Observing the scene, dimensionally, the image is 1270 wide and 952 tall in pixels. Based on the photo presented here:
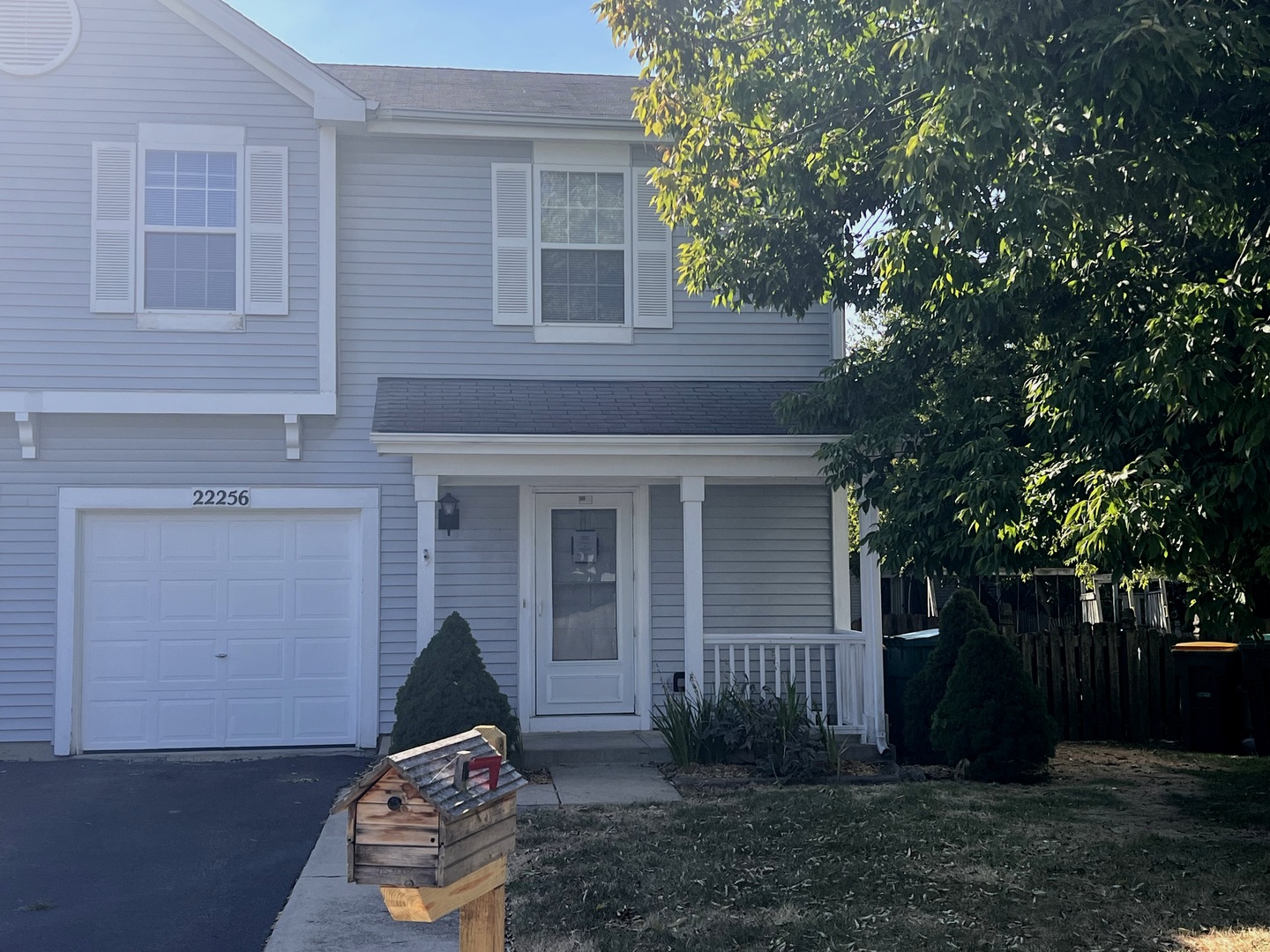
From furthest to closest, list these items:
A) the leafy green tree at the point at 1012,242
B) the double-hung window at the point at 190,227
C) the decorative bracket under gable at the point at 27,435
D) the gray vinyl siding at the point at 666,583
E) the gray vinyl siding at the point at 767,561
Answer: the gray vinyl siding at the point at 767,561 < the gray vinyl siding at the point at 666,583 < the double-hung window at the point at 190,227 < the decorative bracket under gable at the point at 27,435 < the leafy green tree at the point at 1012,242

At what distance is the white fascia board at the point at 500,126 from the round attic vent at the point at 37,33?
8.99 ft

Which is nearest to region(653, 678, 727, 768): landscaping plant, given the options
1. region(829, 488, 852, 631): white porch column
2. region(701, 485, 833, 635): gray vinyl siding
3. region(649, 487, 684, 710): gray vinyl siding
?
region(649, 487, 684, 710): gray vinyl siding

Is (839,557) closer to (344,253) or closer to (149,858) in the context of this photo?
(344,253)

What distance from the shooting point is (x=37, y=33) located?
1084 centimetres

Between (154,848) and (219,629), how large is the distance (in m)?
3.53

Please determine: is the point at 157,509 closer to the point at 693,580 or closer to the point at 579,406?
the point at 579,406

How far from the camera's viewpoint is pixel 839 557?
Result: 11.7 meters

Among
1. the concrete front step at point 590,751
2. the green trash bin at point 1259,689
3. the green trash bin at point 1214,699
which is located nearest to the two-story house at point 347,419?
the concrete front step at point 590,751

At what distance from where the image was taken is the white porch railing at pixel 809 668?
10.3 m

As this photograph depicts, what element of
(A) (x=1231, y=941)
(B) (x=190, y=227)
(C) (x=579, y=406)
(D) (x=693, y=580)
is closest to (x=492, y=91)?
(B) (x=190, y=227)

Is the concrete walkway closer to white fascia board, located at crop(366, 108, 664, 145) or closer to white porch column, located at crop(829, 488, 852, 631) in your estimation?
white porch column, located at crop(829, 488, 852, 631)

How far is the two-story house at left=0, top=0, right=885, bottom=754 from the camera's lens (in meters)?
10.6

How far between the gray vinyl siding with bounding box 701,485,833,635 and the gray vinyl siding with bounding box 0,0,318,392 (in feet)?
13.2

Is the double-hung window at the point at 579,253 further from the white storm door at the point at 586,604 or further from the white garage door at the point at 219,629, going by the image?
the white garage door at the point at 219,629
